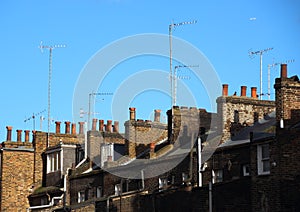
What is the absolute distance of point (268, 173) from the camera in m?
41.8

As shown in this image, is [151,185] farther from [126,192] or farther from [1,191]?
[1,191]

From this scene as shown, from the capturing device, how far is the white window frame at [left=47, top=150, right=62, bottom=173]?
69250 mm

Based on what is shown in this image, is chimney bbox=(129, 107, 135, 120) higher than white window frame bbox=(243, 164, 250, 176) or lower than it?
higher

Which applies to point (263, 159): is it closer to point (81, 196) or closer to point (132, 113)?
point (132, 113)

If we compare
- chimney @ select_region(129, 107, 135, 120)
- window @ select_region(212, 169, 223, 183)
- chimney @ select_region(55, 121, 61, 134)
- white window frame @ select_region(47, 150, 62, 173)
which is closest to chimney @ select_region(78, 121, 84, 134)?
chimney @ select_region(55, 121, 61, 134)

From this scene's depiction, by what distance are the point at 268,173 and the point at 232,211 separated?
3.48 meters

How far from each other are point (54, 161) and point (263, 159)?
31.4 m

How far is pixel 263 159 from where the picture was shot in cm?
4256

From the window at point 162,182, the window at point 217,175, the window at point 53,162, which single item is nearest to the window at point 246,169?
the window at point 217,175

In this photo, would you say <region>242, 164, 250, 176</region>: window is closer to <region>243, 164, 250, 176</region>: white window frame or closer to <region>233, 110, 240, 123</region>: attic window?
<region>243, 164, 250, 176</region>: white window frame

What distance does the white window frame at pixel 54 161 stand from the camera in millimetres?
69250

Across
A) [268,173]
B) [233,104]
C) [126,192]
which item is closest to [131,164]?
[126,192]

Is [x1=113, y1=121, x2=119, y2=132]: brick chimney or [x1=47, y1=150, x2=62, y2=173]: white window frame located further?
[x1=113, y1=121, x2=119, y2=132]: brick chimney

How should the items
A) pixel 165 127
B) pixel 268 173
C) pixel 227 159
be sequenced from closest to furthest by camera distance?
pixel 268 173, pixel 227 159, pixel 165 127
